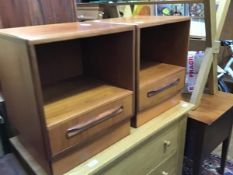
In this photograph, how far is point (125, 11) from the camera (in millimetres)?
1969

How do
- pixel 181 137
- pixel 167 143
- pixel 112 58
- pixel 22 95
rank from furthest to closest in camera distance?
pixel 181 137 < pixel 167 143 < pixel 112 58 < pixel 22 95

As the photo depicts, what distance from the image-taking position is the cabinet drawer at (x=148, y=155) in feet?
2.72

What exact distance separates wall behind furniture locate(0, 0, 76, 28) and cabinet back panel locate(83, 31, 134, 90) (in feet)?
0.51

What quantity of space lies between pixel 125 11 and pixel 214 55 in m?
0.97

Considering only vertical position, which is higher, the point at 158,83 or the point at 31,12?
the point at 31,12

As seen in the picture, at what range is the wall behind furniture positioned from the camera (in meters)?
0.81

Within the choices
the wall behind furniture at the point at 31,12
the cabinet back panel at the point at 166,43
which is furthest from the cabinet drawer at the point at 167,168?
the wall behind furniture at the point at 31,12

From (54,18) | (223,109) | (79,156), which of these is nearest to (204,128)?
(223,109)

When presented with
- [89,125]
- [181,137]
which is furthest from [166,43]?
[89,125]

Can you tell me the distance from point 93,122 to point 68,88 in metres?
0.20

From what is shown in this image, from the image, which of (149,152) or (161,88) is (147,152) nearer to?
(149,152)

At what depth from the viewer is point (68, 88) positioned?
31.9 inches

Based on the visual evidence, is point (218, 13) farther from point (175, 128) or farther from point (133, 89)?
point (133, 89)

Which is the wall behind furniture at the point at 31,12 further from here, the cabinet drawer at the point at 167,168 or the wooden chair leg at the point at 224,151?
the wooden chair leg at the point at 224,151
